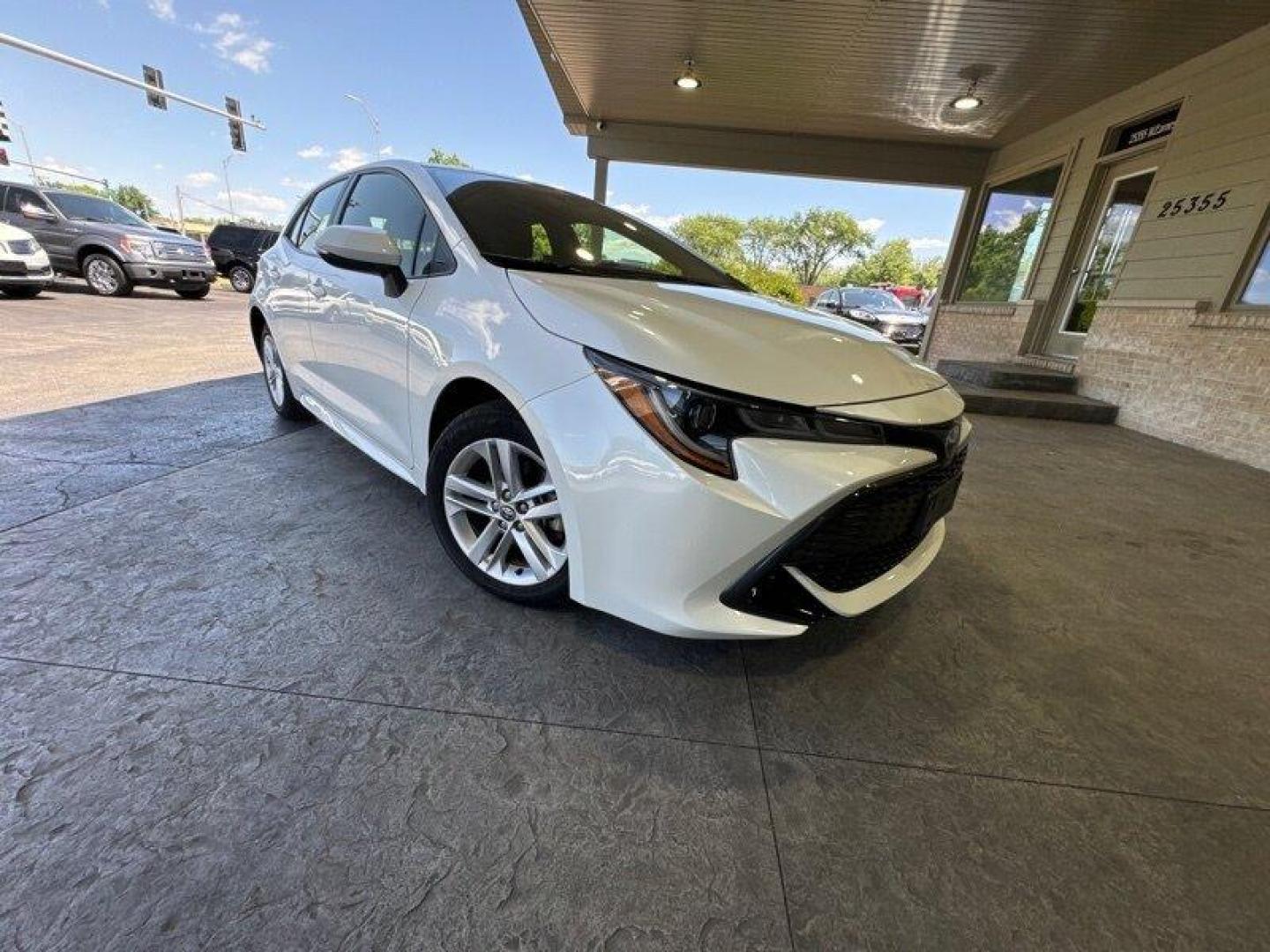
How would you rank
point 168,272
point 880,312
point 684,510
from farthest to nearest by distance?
point 880,312 < point 168,272 < point 684,510

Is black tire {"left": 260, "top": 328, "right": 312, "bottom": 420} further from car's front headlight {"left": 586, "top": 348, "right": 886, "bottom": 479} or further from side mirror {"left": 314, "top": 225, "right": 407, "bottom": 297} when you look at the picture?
car's front headlight {"left": 586, "top": 348, "right": 886, "bottom": 479}

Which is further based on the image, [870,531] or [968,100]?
[968,100]

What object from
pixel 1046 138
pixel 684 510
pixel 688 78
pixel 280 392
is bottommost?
pixel 280 392

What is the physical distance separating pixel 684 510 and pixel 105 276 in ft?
43.0

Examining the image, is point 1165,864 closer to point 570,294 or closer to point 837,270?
point 570,294

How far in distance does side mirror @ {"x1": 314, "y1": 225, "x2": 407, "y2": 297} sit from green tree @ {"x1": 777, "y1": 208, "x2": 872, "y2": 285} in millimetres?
51858

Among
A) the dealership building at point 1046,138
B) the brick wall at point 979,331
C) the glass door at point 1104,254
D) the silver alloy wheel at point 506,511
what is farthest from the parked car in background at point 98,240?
the glass door at point 1104,254

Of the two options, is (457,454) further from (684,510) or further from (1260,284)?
(1260,284)

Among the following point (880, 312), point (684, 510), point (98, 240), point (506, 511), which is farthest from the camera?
point (880, 312)

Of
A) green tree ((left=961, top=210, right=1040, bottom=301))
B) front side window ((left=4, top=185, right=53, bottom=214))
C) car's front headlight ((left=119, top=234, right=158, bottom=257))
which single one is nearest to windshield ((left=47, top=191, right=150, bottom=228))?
front side window ((left=4, top=185, right=53, bottom=214))

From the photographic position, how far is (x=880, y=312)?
1103 cm

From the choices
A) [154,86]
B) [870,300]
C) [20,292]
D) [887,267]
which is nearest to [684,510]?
[870,300]

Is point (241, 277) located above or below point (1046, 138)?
below

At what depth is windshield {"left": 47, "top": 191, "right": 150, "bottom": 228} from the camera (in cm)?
935
